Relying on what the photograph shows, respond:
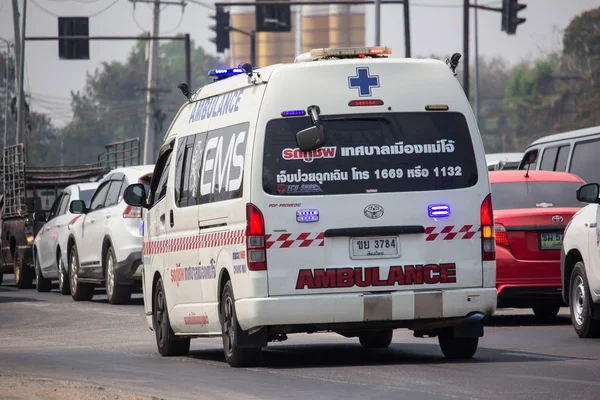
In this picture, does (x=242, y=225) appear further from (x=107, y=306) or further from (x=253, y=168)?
(x=107, y=306)

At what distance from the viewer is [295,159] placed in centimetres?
1248

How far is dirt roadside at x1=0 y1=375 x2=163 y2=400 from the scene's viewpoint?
10684 mm

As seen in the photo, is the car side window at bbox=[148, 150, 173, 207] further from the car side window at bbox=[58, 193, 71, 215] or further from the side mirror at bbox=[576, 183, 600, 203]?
the car side window at bbox=[58, 193, 71, 215]

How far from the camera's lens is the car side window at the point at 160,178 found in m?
15.1

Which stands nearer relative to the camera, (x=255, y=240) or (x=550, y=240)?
(x=255, y=240)

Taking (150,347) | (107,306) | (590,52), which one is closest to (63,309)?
(107,306)

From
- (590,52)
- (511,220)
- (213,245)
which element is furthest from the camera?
(590,52)

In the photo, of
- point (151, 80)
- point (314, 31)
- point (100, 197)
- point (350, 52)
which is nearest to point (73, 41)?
point (151, 80)

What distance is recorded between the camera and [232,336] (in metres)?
12.9

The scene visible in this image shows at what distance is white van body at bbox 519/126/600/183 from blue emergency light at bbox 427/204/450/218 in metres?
8.04

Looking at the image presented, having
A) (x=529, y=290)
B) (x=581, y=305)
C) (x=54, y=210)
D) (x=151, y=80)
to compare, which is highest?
(x=151, y=80)

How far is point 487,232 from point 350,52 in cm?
188

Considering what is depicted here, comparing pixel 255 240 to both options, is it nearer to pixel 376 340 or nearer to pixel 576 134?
pixel 376 340

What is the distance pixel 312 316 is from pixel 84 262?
12.8 metres
